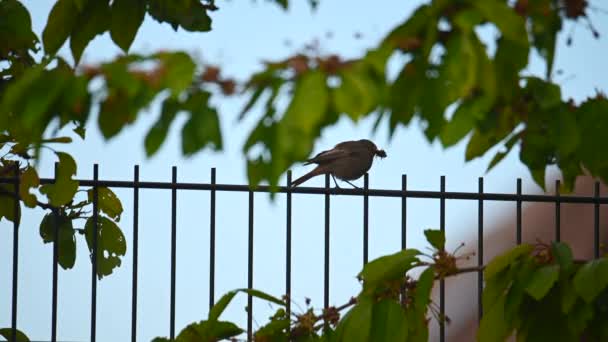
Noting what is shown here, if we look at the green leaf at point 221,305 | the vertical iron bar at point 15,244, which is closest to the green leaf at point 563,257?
the green leaf at point 221,305

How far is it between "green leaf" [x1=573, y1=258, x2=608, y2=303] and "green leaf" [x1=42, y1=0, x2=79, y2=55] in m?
2.17

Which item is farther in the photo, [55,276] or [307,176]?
[307,176]

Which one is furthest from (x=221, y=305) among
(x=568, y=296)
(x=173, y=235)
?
(x=173, y=235)

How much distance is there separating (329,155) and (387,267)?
151 inches

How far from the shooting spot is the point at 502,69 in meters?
2.70

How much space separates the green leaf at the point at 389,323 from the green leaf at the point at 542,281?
0.51 meters

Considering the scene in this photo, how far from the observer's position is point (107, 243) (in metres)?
5.31

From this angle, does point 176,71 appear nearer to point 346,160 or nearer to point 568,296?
point 568,296

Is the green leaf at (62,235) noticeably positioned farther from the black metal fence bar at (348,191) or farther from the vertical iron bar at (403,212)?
the vertical iron bar at (403,212)

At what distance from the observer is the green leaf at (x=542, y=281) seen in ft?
11.9

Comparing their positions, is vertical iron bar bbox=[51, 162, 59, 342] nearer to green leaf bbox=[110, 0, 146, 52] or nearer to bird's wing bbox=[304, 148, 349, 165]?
green leaf bbox=[110, 0, 146, 52]

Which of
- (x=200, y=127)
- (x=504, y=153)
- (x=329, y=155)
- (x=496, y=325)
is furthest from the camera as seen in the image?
(x=329, y=155)

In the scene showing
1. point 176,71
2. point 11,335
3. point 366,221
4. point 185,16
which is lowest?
point 11,335

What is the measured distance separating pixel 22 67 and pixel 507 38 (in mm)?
3289
